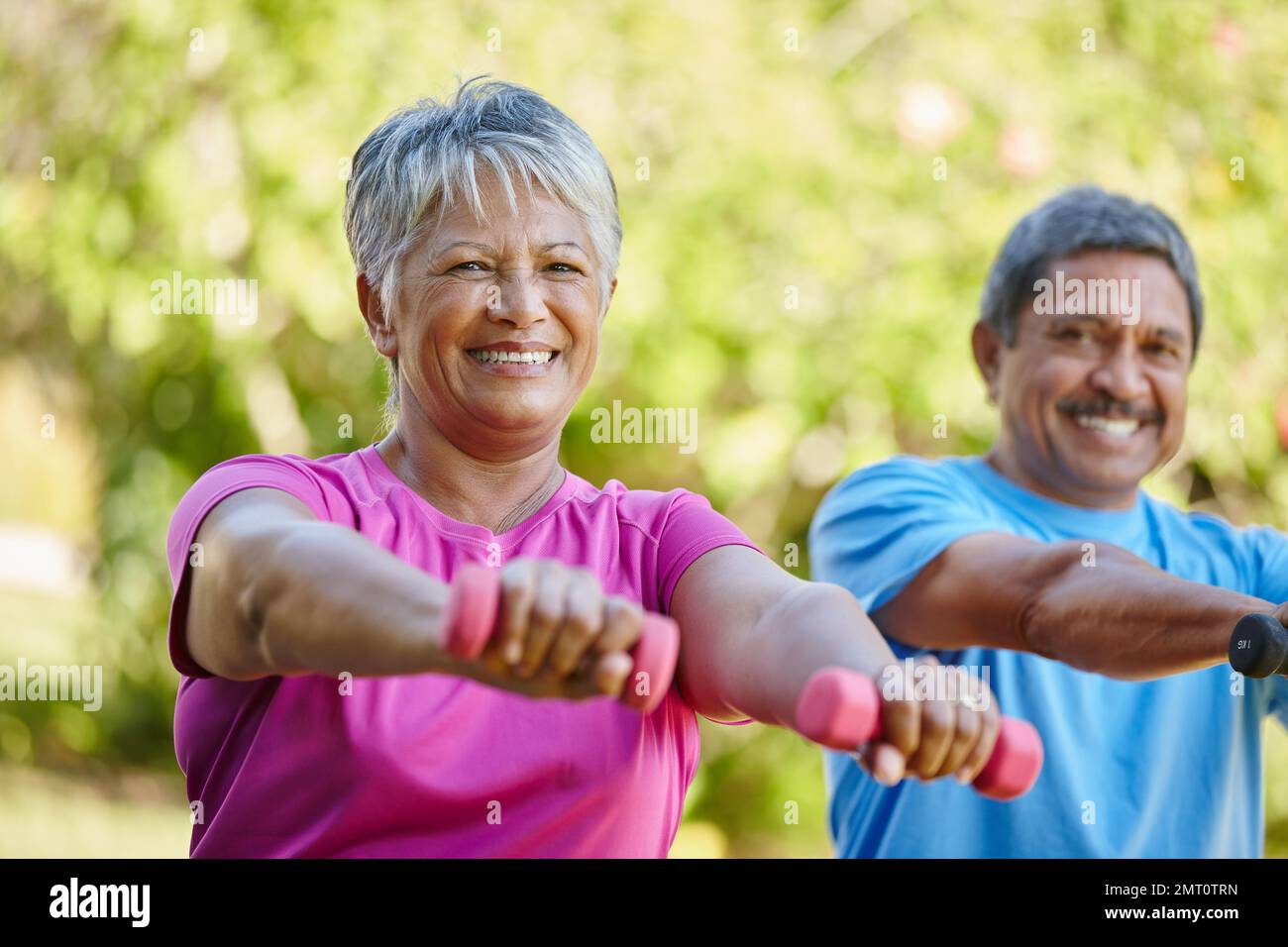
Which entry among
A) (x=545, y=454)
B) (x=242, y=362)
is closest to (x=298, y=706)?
(x=545, y=454)

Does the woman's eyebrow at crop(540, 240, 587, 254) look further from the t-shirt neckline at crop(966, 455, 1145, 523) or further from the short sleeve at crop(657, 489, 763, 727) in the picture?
the t-shirt neckline at crop(966, 455, 1145, 523)

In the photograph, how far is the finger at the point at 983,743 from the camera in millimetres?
1220

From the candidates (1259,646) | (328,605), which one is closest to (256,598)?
(328,605)

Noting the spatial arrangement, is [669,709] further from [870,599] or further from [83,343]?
[83,343]

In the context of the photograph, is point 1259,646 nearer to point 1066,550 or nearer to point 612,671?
point 1066,550

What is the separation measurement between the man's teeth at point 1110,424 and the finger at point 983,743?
4.43 ft

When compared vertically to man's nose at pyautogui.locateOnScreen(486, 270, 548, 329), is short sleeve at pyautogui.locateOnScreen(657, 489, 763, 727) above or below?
below

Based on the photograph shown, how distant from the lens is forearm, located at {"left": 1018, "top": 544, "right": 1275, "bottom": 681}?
184 centimetres

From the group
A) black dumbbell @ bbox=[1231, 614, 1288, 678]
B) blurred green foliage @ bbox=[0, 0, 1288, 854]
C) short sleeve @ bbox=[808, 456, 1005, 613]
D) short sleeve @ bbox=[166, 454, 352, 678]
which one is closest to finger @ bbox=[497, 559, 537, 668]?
short sleeve @ bbox=[166, 454, 352, 678]

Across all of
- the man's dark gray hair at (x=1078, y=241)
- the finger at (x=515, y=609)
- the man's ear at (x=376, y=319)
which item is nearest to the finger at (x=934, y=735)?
the finger at (x=515, y=609)

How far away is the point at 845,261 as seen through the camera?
4012mm

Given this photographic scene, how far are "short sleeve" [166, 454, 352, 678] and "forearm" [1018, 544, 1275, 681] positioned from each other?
1.01m

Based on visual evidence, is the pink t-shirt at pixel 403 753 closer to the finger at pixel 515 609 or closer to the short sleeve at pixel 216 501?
the short sleeve at pixel 216 501

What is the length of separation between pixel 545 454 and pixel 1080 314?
44.4 inches
